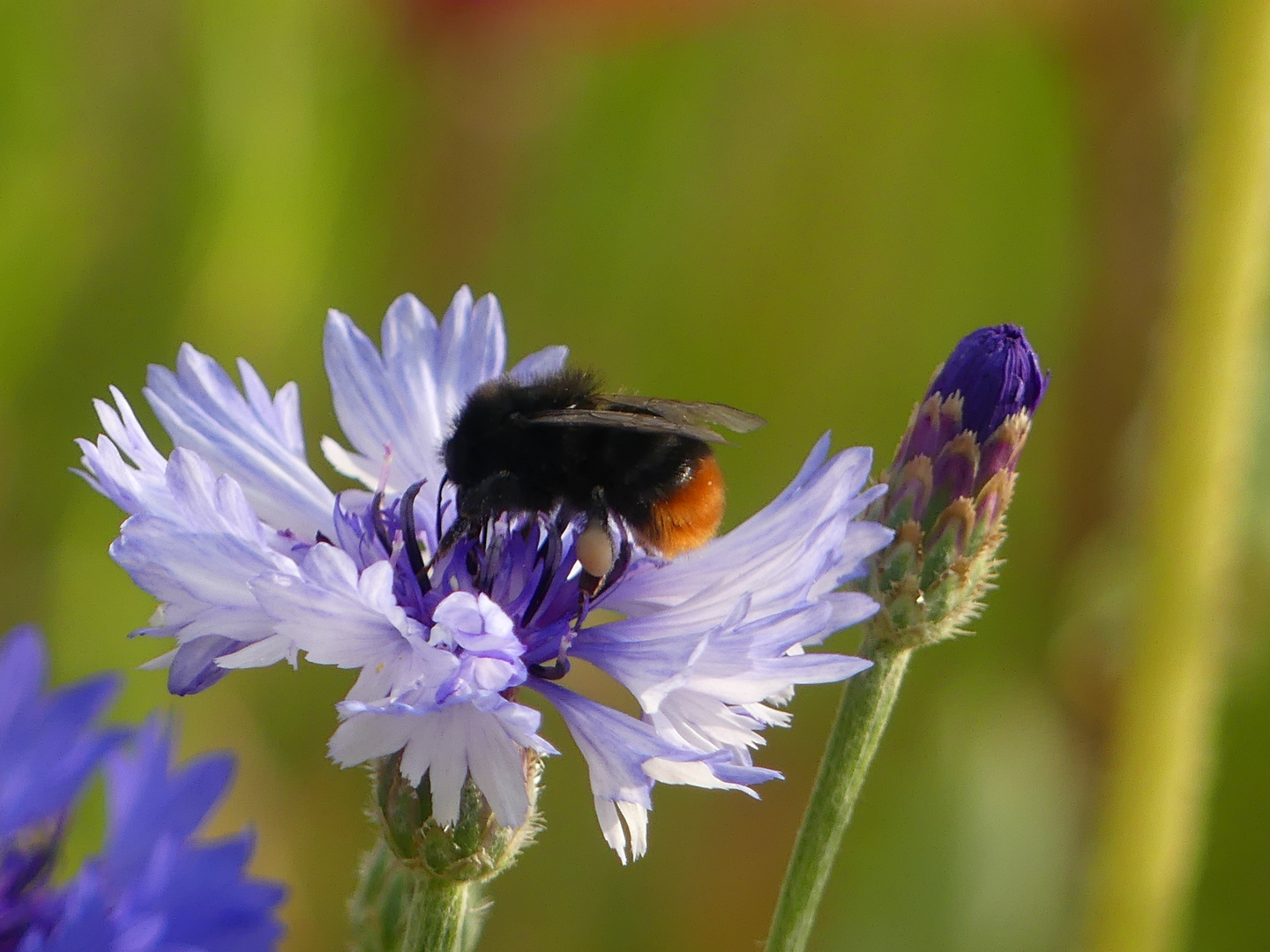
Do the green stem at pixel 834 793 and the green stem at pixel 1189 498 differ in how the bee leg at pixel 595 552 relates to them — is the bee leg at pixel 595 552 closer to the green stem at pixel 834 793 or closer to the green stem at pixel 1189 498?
the green stem at pixel 834 793

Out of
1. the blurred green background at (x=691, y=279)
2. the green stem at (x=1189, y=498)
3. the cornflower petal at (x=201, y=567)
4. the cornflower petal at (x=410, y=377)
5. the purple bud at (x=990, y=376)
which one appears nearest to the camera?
the cornflower petal at (x=201, y=567)

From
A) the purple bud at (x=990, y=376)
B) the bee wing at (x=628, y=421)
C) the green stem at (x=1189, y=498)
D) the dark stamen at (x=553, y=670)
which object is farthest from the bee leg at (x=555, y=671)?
the green stem at (x=1189, y=498)

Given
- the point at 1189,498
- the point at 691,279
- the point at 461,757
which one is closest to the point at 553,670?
the point at 461,757

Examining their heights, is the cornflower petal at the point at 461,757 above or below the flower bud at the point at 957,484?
below

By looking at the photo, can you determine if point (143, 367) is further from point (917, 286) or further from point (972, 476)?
point (972, 476)

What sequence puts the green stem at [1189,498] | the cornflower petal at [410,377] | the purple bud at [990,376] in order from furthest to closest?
the green stem at [1189,498], the cornflower petal at [410,377], the purple bud at [990,376]

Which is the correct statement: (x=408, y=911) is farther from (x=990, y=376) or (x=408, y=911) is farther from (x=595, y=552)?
(x=990, y=376)

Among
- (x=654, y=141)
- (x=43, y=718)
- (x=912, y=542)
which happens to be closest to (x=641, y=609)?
(x=912, y=542)
